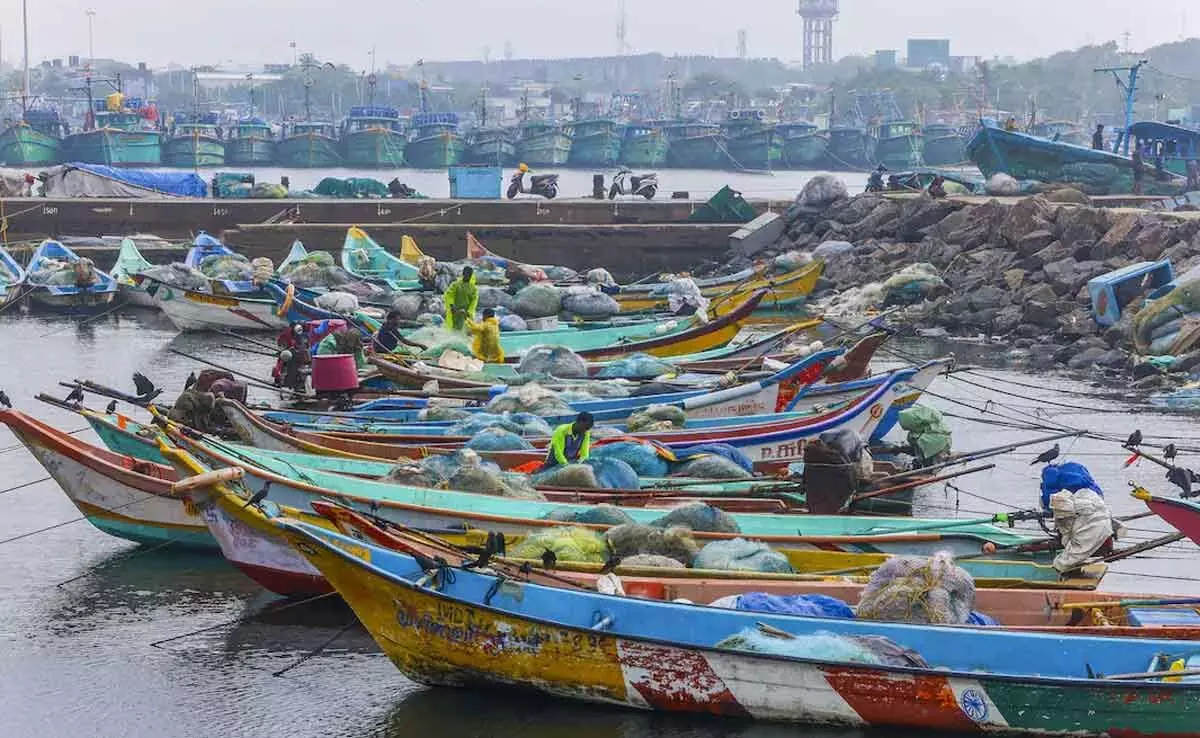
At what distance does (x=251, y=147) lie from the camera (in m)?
97.4

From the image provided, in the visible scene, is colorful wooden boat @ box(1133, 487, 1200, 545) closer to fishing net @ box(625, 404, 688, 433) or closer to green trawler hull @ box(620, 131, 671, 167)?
fishing net @ box(625, 404, 688, 433)

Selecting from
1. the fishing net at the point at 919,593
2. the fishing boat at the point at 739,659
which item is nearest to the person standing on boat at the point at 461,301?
the fishing boat at the point at 739,659

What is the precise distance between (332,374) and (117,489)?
17.1ft

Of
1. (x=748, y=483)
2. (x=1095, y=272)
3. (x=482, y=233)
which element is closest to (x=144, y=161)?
(x=482, y=233)

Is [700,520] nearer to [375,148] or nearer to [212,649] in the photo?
[212,649]

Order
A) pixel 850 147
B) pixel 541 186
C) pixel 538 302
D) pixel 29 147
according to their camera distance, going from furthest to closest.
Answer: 1. pixel 850 147
2. pixel 29 147
3. pixel 541 186
4. pixel 538 302

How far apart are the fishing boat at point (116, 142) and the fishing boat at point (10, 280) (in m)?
57.7

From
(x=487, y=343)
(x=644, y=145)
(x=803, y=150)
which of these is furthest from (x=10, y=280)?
(x=803, y=150)

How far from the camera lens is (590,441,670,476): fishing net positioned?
47.6 ft

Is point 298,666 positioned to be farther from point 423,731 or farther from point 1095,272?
point 1095,272

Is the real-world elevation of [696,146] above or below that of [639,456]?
above

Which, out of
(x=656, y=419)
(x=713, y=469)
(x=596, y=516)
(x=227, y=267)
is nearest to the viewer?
(x=596, y=516)

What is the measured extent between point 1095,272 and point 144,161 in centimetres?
7069

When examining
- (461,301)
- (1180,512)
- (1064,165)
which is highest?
(1064,165)
